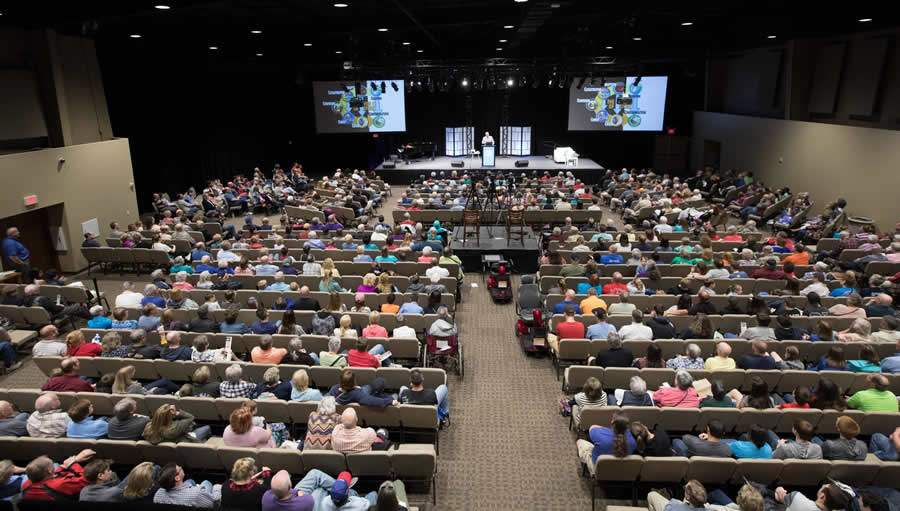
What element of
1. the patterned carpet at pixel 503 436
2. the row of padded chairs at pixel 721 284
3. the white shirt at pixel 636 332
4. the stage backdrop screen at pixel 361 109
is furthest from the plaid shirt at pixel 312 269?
the stage backdrop screen at pixel 361 109

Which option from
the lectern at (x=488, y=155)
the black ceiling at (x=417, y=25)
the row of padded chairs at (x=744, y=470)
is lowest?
the row of padded chairs at (x=744, y=470)

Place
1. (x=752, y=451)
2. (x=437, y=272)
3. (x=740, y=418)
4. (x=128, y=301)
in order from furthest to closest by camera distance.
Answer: (x=437, y=272) < (x=128, y=301) < (x=740, y=418) < (x=752, y=451)

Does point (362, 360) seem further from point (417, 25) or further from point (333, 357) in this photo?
point (417, 25)

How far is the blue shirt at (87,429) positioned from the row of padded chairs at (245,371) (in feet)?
4.23

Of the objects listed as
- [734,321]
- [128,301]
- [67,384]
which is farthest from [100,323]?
[734,321]

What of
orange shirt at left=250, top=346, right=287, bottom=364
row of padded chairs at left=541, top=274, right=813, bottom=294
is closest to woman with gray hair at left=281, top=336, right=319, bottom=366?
orange shirt at left=250, top=346, right=287, bottom=364

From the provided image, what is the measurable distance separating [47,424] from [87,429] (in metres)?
0.43

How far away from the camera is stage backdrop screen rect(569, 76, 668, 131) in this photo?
22703 millimetres

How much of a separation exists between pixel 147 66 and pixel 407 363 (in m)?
15.4

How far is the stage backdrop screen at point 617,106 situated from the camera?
2270 cm

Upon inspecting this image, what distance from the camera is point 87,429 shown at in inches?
196

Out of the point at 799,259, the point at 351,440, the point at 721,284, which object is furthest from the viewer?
the point at 799,259

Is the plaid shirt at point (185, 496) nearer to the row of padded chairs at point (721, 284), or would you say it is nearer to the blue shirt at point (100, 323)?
the blue shirt at point (100, 323)

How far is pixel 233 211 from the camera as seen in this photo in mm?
17859
